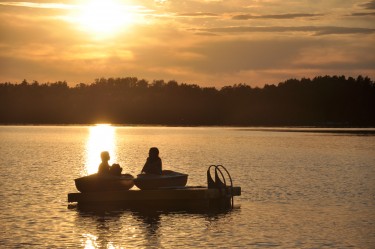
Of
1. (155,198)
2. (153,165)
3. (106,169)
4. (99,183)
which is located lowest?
(155,198)

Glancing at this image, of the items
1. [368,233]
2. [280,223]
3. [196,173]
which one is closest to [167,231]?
[280,223]

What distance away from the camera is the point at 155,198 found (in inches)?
1352

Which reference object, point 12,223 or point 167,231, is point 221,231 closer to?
point 167,231

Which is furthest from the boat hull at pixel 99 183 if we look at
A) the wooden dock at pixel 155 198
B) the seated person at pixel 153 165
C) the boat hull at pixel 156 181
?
the seated person at pixel 153 165

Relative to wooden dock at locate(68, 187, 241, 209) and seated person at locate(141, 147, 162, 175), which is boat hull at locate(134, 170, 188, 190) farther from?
wooden dock at locate(68, 187, 241, 209)

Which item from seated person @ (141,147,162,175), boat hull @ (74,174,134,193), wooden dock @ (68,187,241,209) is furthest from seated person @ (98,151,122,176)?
seated person @ (141,147,162,175)

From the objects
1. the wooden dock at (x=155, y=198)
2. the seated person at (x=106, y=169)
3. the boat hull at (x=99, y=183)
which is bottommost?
the wooden dock at (x=155, y=198)

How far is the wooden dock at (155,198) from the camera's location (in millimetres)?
34156

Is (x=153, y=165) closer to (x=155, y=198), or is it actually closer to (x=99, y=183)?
(x=155, y=198)

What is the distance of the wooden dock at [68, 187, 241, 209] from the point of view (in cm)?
3416

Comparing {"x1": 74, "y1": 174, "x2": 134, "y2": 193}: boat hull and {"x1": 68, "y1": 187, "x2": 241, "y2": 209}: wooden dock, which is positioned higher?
{"x1": 74, "y1": 174, "x2": 134, "y2": 193}: boat hull

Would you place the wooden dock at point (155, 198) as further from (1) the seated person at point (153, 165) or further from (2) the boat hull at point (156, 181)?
(1) the seated person at point (153, 165)

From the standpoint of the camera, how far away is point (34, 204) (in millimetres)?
36688

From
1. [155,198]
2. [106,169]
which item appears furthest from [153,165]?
[106,169]
